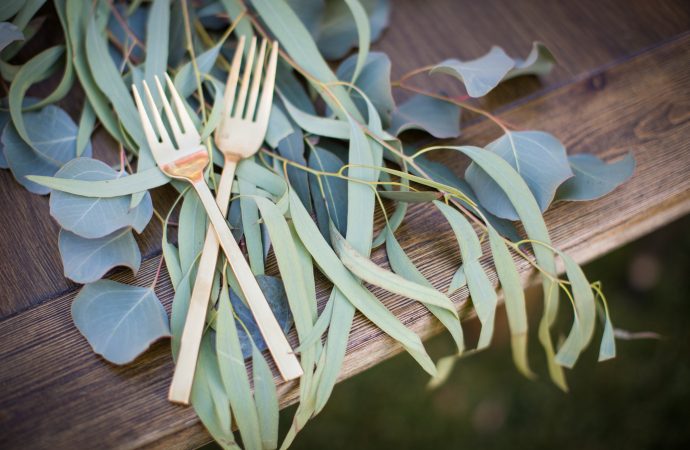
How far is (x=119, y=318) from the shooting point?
46cm

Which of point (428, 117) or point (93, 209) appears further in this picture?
point (428, 117)

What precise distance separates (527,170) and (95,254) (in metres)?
0.38

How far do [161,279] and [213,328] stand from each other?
80 mm

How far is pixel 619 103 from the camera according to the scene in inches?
25.2

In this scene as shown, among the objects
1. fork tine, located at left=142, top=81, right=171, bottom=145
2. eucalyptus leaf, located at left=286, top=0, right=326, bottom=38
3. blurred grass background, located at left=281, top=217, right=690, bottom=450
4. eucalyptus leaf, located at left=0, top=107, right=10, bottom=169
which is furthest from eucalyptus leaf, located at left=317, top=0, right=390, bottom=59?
blurred grass background, located at left=281, top=217, right=690, bottom=450

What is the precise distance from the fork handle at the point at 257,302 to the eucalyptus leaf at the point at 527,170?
0.22m

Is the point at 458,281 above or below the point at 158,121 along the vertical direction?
below

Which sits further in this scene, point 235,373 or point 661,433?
point 661,433

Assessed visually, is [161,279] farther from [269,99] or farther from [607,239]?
[607,239]

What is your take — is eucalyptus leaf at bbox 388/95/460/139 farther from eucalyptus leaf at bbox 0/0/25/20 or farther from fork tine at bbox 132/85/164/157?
eucalyptus leaf at bbox 0/0/25/20

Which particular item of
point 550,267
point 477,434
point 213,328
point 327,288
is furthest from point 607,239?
point 477,434

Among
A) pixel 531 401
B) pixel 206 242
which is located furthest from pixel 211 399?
pixel 531 401

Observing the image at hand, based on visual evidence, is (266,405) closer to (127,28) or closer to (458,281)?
(458,281)

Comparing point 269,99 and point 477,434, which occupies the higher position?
point 269,99
